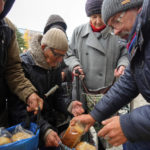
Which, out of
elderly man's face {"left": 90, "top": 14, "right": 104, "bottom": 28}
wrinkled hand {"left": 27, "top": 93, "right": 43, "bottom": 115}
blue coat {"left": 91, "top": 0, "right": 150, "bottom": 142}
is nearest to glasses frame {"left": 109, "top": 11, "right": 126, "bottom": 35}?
blue coat {"left": 91, "top": 0, "right": 150, "bottom": 142}

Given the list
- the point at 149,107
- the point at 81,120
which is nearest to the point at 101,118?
the point at 81,120

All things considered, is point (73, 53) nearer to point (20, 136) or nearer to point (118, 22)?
point (118, 22)

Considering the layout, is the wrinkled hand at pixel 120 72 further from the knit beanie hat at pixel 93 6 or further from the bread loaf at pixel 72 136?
the bread loaf at pixel 72 136

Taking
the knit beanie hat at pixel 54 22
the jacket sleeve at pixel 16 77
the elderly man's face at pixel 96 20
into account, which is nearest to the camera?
the jacket sleeve at pixel 16 77

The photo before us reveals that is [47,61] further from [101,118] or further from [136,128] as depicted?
[136,128]

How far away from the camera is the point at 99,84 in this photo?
243 cm

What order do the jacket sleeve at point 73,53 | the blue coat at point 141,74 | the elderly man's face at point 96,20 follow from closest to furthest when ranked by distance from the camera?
the blue coat at point 141,74, the elderly man's face at point 96,20, the jacket sleeve at point 73,53

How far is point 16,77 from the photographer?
1.61 m

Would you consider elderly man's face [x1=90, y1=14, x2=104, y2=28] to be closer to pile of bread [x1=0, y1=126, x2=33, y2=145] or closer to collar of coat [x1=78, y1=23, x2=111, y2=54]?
collar of coat [x1=78, y1=23, x2=111, y2=54]

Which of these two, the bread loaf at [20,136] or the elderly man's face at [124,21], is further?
the elderly man's face at [124,21]

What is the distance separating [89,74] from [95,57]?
0.93 feet

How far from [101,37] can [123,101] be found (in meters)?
1.26

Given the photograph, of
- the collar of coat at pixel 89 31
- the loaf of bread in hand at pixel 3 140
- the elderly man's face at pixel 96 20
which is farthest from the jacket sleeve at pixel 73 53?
the loaf of bread in hand at pixel 3 140

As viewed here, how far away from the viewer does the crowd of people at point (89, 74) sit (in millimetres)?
1016
